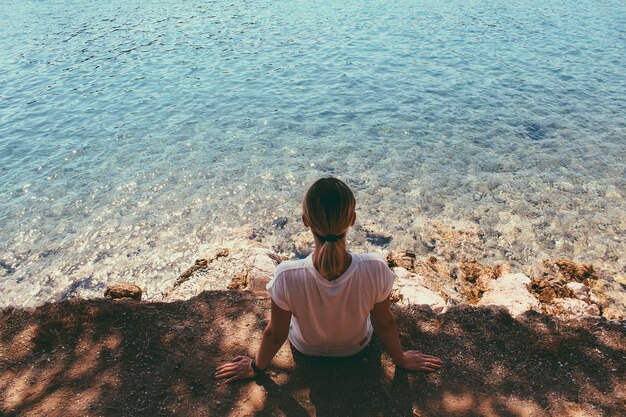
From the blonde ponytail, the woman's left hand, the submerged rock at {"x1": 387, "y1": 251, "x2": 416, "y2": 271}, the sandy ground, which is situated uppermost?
the blonde ponytail

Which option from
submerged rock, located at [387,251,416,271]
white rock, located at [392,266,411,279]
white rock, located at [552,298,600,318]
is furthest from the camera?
submerged rock, located at [387,251,416,271]

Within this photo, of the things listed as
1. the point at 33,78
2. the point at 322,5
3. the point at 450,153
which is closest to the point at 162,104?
the point at 33,78

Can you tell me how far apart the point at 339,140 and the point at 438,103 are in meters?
4.52

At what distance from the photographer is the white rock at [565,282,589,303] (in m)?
7.15

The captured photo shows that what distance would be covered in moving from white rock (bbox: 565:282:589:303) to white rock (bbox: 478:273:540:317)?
712mm

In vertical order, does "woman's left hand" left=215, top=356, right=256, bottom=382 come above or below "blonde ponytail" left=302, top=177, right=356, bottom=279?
below

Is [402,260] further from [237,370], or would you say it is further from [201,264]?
[237,370]

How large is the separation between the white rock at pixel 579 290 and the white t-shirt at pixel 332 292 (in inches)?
199

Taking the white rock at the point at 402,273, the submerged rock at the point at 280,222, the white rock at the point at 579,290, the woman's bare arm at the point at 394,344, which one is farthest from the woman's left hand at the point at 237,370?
the white rock at the point at 579,290

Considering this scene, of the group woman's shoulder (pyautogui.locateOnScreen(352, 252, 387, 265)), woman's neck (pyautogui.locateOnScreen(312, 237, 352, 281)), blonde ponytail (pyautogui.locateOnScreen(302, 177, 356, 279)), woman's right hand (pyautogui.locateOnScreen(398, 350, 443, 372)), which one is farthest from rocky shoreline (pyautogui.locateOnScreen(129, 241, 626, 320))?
blonde ponytail (pyautogui.locateOnScreen(302, 177, 356, 279))

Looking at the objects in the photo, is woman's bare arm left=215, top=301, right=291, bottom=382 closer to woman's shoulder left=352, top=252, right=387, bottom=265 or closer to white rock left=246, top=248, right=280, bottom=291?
woman's shoulder left=352, top=252, right=387, bottom=265

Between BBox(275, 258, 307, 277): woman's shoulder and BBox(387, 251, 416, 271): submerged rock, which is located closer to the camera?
BBox(275, 258, 307, 277): woman's shoulder

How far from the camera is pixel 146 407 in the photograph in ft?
14.0

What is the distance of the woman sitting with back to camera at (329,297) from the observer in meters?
3.24
